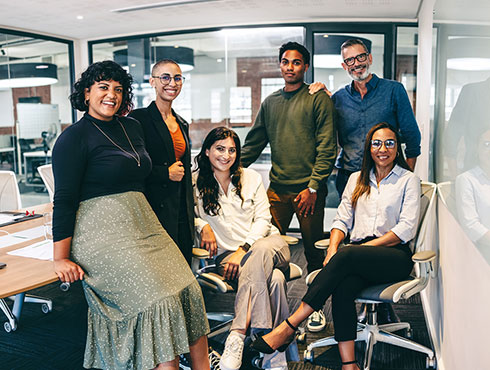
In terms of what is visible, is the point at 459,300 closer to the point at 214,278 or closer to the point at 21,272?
the point at 214,278

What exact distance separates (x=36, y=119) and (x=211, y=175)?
4.43m

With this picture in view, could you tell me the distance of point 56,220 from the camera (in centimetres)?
199

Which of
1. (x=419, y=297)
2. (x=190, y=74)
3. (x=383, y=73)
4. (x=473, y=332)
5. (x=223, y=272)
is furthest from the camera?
(x=190, y=74)

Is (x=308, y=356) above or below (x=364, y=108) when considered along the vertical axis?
below

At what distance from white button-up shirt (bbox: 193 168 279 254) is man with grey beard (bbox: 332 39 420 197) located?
67 centimetres

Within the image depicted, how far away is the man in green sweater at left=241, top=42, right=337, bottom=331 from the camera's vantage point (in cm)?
296

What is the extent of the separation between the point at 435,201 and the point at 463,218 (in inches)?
46.3

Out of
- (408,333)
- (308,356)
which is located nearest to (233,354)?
(308,356)

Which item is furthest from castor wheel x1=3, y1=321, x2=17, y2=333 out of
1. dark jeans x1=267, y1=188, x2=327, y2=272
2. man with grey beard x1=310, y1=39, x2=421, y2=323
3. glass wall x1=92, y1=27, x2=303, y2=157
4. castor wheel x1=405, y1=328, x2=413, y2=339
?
glass wall x1=92, y1=27, x2=303, y2=157

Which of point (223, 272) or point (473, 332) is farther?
point (223, 272)

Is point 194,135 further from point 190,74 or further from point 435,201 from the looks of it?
point 435,201

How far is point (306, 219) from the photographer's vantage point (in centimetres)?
307

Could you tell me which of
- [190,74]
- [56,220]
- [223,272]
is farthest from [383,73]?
[56,220]

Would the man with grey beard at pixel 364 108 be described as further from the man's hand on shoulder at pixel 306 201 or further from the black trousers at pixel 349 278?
the black trousers at pixel 349 278
